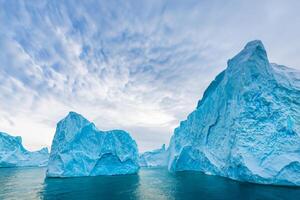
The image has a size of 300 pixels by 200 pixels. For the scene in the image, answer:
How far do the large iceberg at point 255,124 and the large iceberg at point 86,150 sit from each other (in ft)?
46.2

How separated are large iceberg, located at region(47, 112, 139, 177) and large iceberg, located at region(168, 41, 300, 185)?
554 inches

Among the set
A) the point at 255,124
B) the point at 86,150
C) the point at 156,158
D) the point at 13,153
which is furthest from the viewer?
the point at 156,158

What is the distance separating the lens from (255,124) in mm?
23828

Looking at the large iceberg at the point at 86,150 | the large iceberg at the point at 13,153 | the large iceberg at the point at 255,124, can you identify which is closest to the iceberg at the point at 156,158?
the large iceberg at the point at 86,150

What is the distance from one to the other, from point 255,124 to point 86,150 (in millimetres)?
24358

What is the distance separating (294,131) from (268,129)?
7.42 ft

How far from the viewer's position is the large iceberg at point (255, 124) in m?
21.0

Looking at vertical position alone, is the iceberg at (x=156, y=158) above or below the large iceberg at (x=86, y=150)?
above

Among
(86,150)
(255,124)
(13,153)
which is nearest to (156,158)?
(86,150)

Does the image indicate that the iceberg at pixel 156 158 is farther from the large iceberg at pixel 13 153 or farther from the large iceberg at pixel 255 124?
the large iceberg at pixel 255 124

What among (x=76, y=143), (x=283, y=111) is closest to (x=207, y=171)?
(x=283, y=111)

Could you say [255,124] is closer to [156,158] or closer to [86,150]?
→ [86,150]

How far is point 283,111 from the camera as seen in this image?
2288 centimetres

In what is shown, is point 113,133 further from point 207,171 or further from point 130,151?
point 207,171
